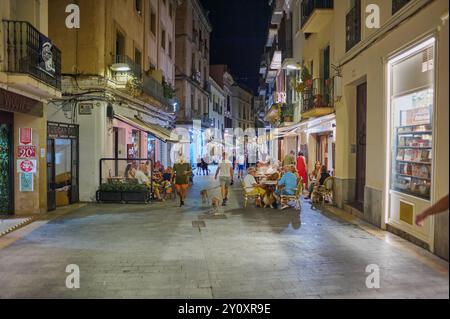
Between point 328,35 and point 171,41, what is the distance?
1419cm

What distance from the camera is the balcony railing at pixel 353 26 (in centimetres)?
1164

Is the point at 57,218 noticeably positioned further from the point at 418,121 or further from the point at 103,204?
the point at 418,121

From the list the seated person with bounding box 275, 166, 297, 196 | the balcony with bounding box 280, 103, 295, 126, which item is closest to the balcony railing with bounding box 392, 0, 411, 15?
the seated person with bounding box 275, 166, 297, 196

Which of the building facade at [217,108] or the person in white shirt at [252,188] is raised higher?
the building facade at [217,108]

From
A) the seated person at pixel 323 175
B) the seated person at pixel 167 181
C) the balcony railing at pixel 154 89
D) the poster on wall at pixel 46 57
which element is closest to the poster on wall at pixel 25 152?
the poster on wall at pixel 46 57

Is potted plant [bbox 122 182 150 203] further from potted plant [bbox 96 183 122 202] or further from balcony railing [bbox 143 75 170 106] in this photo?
balcony railing [bbox 143 75 170 106]

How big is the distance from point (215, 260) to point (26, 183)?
24.0ft

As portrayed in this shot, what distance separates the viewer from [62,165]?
595 inches

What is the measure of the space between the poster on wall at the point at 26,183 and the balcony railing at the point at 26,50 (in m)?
2.59

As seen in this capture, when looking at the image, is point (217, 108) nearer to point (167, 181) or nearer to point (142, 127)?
point (142, 127)

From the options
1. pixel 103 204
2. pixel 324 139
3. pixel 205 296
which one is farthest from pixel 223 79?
pixel 205 296

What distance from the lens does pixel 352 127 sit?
42.4 feet

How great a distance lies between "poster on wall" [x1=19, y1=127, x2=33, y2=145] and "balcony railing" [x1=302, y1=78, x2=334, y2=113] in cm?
910

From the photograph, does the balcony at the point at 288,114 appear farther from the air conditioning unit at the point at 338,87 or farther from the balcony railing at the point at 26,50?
the balcony railing at the point at 26,50
